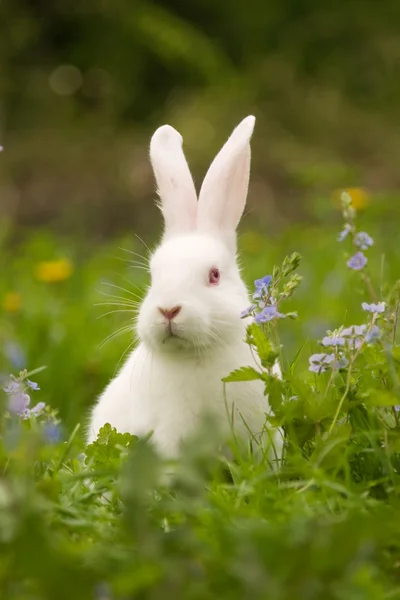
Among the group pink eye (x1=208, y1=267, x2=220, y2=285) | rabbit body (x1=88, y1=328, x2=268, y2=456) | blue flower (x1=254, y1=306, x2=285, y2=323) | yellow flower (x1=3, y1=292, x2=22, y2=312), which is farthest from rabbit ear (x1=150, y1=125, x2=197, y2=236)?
yellow flower (x1=3, y1=292, x2=22, y2=312)

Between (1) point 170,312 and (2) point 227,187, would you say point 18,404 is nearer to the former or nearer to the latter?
(1) point 170,312

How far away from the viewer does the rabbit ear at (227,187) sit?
3697 millimetres

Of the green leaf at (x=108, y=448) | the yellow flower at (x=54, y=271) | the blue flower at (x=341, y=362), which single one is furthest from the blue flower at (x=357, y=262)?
the yellow flower at (x=54, y=271)

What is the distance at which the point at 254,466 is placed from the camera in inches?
109

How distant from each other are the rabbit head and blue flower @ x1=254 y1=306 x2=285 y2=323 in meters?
0.36

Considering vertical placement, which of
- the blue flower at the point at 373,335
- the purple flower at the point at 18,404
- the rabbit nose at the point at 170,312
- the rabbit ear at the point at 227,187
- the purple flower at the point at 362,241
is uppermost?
the rabbit ear at the point at 227,187

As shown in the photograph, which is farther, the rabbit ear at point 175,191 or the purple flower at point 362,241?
the rabbit ear at point 175,191

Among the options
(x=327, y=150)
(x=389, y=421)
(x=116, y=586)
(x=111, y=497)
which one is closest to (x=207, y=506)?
(x=111, y=497)

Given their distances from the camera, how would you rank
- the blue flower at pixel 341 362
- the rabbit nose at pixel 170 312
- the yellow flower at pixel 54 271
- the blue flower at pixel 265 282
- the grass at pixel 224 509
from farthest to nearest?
the yellow flower at pixel 54 271
the rabbit nose at pixel 170 312
the blue flower at pixel 265 282
the blue flower at pixel 341 362
the grass at pixel 224 509

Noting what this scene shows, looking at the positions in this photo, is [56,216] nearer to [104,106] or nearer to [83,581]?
[104,106]

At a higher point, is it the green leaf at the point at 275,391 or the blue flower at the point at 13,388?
the blue flower at the point at 13,388

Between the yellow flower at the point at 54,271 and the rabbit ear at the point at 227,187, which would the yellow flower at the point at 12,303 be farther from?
the rabbit ear at the point at 227,187

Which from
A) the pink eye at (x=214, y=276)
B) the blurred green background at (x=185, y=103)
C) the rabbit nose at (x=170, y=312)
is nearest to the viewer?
the rabbit nose at (x=170, y=312)

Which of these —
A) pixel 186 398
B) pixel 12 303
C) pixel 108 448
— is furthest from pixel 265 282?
pixel 12 303
